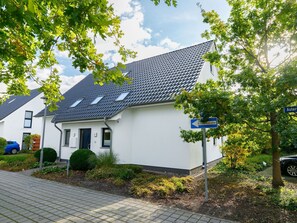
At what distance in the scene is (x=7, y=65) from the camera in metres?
6.95

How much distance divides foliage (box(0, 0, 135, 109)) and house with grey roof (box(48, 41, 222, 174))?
5573mm

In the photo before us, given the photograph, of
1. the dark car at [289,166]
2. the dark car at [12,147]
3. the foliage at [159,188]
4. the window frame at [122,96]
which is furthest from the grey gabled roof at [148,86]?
the dark car at [12,147]

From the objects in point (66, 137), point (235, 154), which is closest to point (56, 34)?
point (235, 154)

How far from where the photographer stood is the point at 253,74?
6.28 m

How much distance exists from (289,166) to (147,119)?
7429 millimetres

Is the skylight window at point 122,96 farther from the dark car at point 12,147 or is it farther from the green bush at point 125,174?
the dark car at point 12,147

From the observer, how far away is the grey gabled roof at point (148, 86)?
1149 centimetres

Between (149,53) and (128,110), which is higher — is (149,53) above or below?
above

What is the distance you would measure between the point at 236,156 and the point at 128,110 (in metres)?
6.51

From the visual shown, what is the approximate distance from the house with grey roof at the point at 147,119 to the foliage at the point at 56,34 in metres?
5.57

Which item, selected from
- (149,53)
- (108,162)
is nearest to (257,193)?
(108,162)

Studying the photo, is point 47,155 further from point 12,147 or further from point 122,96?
point 12,147

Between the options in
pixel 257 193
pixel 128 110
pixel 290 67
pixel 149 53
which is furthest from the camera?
pixel 149 53

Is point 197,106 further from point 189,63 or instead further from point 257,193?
point 189,63
